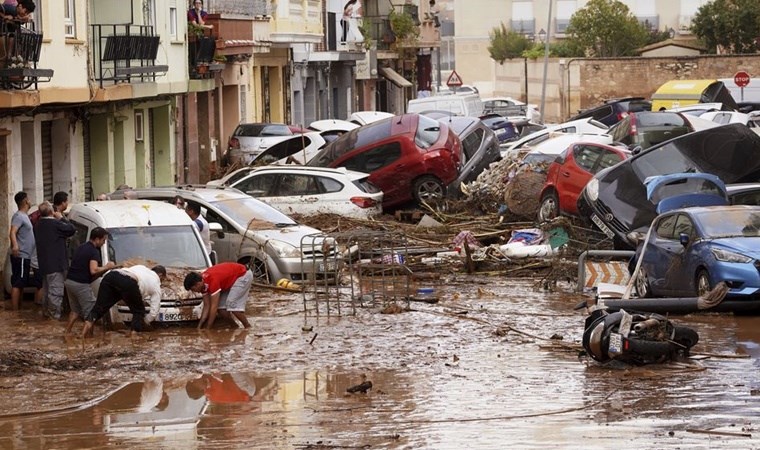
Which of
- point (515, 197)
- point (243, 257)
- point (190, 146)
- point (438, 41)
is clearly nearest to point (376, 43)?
point (438, 41)

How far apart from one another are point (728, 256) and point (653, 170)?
6261mm

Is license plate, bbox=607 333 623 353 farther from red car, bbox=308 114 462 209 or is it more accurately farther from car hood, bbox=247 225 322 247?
red car, bbox=308 114 462 209

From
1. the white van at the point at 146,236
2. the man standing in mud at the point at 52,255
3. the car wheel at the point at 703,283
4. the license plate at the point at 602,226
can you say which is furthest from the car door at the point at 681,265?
the man standing in mud at the point at 52,255

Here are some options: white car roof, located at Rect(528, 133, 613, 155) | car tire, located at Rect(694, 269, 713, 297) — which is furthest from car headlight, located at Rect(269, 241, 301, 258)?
white car roof, located at Rect(528, 133, 613, 155)

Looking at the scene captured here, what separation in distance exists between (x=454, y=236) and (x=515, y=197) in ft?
5.78

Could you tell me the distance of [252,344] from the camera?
57.0 feet

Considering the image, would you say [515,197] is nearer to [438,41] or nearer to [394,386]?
[394,386]

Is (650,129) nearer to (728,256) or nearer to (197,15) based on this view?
(197,15)

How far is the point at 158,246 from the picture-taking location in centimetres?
1981

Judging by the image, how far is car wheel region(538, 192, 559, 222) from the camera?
86.5 feet

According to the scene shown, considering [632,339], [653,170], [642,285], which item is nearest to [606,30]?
[653,170]

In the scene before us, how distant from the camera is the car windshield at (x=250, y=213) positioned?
22938 millimetres

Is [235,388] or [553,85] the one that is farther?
[553,85]

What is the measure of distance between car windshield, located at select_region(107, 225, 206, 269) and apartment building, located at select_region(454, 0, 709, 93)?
72.5m
